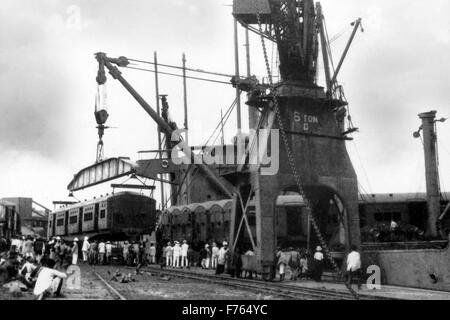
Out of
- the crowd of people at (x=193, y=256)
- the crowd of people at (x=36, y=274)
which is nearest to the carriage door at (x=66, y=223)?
the crowd of people at (x=193, y=256)

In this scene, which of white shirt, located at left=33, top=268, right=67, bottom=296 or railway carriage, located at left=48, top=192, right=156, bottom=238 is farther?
railway carriage, located at left=48, top=192, right=156, bottom=238

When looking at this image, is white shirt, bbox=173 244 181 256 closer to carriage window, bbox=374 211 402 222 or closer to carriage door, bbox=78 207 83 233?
carriage door, bbox=78 207 83 233

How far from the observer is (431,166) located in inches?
1091

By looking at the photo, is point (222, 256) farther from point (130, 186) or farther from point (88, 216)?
point (130, 186)

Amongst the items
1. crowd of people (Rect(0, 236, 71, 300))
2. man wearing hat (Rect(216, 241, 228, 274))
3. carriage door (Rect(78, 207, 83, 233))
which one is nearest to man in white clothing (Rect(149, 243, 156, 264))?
carriage door (Rect(78, 207, 83, 233))

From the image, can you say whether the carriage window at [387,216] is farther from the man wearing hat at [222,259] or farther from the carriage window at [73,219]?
the carriage window at [73,219]

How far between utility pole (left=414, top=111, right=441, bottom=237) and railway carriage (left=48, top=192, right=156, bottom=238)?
644 inches

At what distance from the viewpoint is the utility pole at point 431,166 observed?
27.5m

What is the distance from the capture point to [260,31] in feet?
55.9

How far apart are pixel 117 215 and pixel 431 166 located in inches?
706

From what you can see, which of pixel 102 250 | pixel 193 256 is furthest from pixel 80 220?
pixel 193 256

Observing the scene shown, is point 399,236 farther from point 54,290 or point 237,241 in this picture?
point 54,290

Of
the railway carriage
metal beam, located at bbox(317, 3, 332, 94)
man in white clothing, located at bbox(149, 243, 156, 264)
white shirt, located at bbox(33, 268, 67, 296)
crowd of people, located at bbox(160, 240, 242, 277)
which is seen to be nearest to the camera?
white shirt, located at bbox(33, 268, 67, 296)

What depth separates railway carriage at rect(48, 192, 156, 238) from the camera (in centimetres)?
3019
